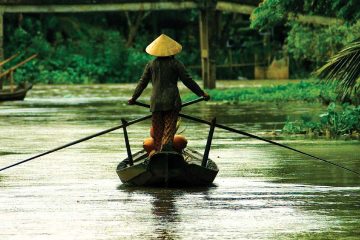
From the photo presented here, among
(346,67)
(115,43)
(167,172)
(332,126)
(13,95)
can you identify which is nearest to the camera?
(167,172)

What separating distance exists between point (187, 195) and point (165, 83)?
187cm

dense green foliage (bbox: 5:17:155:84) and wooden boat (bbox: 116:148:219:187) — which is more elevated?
wooden boat (bbox: 116:148:219:187)

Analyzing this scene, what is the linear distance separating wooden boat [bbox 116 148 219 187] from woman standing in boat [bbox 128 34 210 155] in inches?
17.5

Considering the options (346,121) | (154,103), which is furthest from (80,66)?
(154,103)

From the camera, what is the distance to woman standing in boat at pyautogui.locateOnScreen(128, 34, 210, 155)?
15.9 metres

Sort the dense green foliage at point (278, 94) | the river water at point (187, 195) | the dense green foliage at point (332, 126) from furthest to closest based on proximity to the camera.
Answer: the dense green foliage at point (278, 94) → the dense green foliage at point (332, 126) → the river water at point (187, 195)

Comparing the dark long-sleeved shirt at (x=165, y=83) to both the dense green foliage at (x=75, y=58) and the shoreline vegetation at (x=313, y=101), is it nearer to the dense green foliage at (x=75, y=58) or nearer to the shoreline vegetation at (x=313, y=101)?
the shoreline vegetation at (x=313, y=101)

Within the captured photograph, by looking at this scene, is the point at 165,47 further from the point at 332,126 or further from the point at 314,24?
the point at 314,24

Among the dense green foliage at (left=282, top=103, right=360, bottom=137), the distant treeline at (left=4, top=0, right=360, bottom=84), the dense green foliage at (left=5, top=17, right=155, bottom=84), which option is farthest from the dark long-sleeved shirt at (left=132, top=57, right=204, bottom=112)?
the dense green foliage at (left=5, top=17, right=155, bottom=84)

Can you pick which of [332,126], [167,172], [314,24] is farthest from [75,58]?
[167,172]

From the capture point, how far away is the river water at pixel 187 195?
11.9 metres

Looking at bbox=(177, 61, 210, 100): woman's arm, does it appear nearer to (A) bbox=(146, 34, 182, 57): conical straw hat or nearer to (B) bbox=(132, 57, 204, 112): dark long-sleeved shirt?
Result: (B) bbox=(132, 57, 204, 112): dark long-sleeved shirt

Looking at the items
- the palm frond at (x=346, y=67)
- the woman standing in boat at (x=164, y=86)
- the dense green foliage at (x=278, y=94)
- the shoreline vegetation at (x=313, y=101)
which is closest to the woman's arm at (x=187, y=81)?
the woman standing in boat at (x=164, y=86)

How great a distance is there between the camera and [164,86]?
Answer: 16.1m
